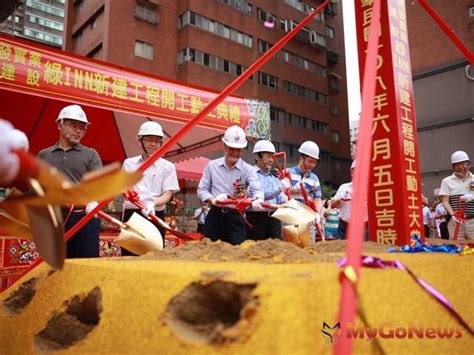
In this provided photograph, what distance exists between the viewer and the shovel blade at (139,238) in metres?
1.64

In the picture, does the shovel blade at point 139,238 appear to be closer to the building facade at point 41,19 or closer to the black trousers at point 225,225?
the black trousers at point 225,225

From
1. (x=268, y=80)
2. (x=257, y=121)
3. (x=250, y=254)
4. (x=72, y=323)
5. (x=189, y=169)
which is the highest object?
(x=268, y=80)

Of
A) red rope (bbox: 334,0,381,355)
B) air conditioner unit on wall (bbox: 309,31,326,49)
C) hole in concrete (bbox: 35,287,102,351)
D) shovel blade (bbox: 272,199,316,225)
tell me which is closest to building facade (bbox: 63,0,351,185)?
air conditioner unit on wall (bbox: 309,31,326,49)

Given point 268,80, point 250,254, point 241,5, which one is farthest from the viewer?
point 268,80

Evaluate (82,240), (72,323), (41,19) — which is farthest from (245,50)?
(41,19)

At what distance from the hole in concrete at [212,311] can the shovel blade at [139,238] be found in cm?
86

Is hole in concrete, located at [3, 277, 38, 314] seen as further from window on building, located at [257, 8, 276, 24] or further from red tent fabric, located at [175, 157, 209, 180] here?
window on building, located at [257, 8, 276, 24]

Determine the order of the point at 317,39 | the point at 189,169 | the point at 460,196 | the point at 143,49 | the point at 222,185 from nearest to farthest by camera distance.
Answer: the point at 222,185, the point at 460,196, the point at 189,169, the point at 143,49, the point at 317,39

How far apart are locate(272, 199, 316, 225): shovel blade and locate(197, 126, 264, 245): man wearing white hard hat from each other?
0.96m

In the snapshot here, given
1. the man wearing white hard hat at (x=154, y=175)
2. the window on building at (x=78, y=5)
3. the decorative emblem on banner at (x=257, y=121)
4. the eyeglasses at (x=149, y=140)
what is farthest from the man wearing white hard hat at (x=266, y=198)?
the window on building at (x=78, y=5)

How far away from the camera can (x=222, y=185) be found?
10.7 feet

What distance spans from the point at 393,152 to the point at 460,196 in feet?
9.28

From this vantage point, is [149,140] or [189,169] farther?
[189,169]

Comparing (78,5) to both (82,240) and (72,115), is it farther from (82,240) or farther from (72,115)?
(82,240)
